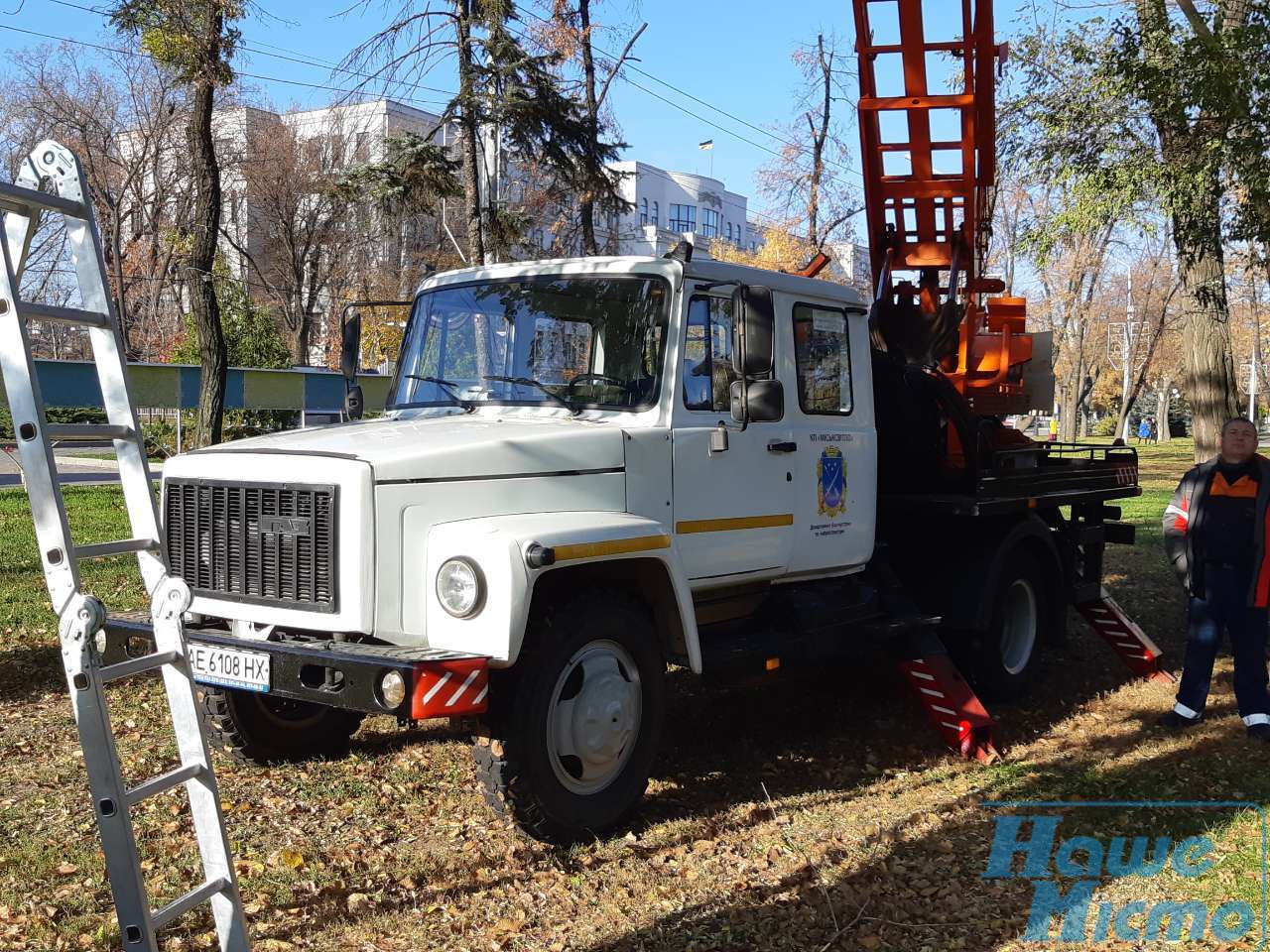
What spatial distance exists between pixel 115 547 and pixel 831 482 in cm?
438

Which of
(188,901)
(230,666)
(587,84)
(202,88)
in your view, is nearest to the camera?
(188,901)

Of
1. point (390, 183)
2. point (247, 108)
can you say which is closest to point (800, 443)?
point (390, 183)

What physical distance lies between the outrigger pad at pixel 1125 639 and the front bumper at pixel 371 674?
566 centimetres

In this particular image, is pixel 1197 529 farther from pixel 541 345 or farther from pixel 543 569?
pixel 543 569

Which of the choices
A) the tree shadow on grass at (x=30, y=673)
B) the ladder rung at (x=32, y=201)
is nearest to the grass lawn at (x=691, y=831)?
the tree shadow on grass at (x=30, y=673)

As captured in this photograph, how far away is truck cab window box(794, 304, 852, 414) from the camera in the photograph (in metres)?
6.55

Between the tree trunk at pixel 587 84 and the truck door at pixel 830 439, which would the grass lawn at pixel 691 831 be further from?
the tree trunk at pixel 587 84

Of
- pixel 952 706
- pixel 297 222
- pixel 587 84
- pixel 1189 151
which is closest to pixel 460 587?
pixel 952 706

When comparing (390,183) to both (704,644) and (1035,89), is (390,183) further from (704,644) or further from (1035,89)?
(704,644)

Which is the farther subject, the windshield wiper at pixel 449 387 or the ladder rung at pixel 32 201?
the windshield wiper at pixel 449 387

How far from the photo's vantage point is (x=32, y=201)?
291 centimetres

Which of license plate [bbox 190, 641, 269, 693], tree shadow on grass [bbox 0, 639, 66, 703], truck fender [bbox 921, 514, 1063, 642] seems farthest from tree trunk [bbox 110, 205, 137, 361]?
license plate [bbox 190, 641, 269, 693]

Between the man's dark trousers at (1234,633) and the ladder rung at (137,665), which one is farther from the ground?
the ladder rung at (137,665)

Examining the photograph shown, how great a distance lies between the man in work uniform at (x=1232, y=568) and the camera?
6817 mm
